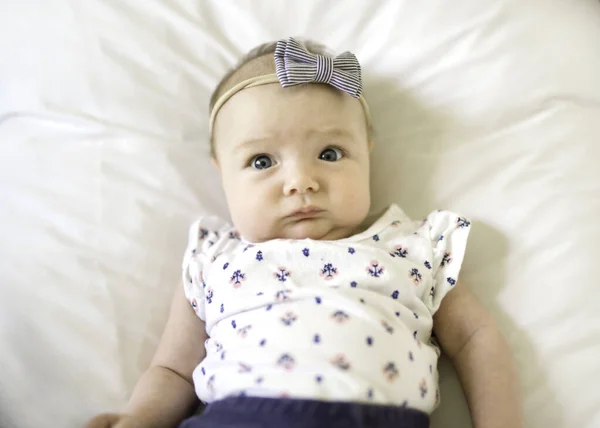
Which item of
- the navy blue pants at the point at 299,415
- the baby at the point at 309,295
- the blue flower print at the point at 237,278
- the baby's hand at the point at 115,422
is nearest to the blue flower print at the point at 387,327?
the baby at the point at 309,295

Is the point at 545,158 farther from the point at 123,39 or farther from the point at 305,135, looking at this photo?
the point at 123,39

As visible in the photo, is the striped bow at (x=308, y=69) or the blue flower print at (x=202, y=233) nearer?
the striped bow at (x=308, y=69)

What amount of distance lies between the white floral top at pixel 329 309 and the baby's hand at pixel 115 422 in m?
0.10

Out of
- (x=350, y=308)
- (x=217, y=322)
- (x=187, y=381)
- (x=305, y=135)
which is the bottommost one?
(x=187, y=381)

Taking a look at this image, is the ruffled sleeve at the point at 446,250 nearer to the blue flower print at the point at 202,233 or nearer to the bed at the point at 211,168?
the bed at the point at 211,168

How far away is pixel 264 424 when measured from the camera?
0.71 metres

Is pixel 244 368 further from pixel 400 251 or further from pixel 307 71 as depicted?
pixel 307 71

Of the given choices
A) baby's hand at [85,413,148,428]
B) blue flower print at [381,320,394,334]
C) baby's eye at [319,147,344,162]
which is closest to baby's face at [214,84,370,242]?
baby's eye at [319,147,344,162]

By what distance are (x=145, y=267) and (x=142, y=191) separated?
0.16 metres

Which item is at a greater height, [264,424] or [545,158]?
[545,158]

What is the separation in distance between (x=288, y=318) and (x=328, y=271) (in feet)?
0.38

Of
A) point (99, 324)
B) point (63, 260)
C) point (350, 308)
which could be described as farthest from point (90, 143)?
point (350, 308)

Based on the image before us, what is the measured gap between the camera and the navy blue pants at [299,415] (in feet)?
2.31

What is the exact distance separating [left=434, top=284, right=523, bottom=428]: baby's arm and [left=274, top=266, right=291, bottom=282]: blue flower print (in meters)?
0.27
